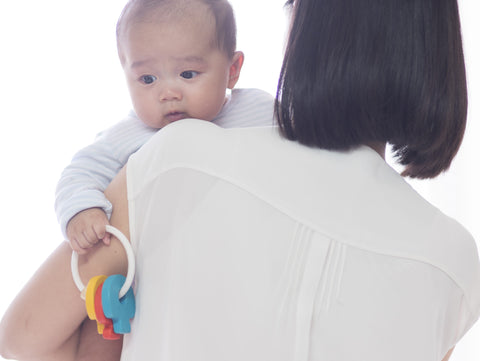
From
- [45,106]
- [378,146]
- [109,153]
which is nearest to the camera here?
[378,146]

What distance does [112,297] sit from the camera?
2.16 ft

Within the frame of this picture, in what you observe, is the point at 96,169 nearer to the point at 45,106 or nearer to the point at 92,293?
the point at 92,293

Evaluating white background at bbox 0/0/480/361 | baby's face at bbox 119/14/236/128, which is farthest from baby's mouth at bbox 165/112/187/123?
white background at bbox 0/0/480/361

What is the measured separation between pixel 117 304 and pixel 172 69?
0.41m

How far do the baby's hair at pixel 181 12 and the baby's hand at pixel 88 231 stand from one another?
356 millimetres

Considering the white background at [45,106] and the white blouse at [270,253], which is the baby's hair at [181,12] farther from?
the white background at [45,106]

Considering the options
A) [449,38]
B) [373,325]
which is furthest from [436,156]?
[373,325]

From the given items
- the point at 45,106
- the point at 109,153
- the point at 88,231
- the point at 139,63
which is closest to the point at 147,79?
the point at 139,63

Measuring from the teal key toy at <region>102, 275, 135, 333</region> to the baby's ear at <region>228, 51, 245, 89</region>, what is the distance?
18.8 inches

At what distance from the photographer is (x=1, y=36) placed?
6.31 feet

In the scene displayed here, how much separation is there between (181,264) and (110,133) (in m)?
0.34

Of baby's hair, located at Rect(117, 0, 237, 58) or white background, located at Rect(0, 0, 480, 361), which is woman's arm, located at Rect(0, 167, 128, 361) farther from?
white background, located at Rect(0, 0, 480, 361)

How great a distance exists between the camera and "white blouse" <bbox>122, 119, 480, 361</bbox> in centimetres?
66

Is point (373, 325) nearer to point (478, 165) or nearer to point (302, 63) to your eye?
point (302, 63)
